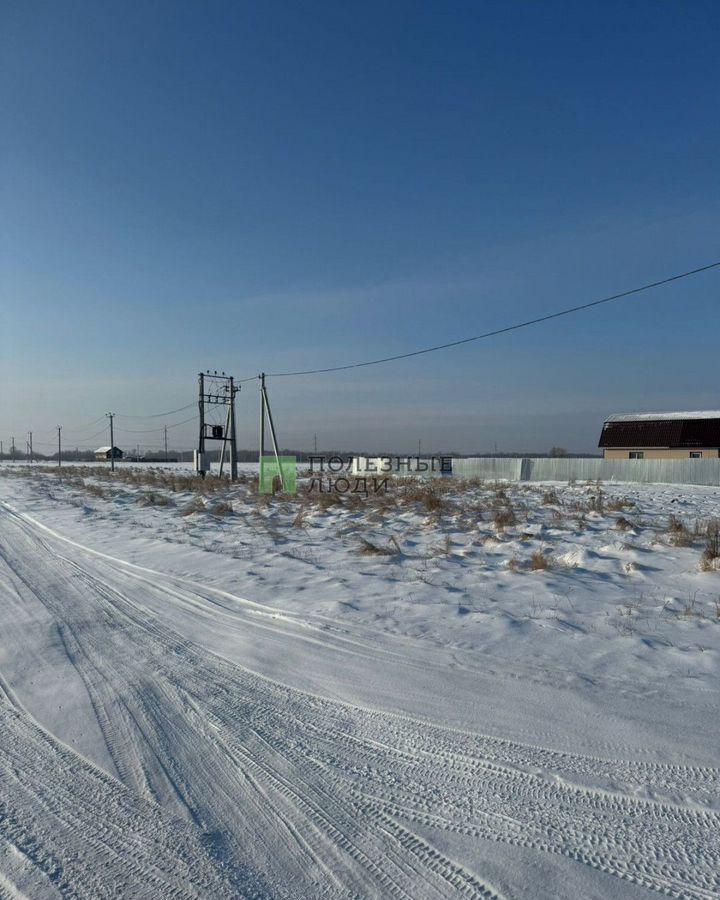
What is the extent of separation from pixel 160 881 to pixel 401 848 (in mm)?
1043

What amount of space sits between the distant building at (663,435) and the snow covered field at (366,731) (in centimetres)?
4367

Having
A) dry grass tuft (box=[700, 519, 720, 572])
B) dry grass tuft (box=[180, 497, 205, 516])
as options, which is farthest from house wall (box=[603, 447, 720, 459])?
dry grass tuft (box=[700, 519, 720, 572])

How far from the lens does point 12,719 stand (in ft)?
13.3

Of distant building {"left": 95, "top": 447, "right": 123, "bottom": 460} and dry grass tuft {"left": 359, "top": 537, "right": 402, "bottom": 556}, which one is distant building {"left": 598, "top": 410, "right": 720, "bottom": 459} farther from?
distant building {"left": 95, "top": 447, "right": 123, "bottom": 460}

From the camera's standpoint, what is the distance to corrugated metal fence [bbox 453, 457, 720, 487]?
3519cm

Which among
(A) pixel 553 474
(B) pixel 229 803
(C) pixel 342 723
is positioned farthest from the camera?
(A) pixel 553 474

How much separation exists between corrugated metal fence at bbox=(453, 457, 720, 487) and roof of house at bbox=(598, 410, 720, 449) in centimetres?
1158

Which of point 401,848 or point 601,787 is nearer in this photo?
point 401,848

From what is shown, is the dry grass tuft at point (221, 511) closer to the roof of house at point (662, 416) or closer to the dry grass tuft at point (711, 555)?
the dry grass tuft at point (711, 555)

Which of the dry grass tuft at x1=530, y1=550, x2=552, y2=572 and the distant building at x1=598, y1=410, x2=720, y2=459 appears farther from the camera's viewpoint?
the distant building at x1=598, y1=410, x2=720, y2=459

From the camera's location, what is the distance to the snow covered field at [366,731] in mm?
2590

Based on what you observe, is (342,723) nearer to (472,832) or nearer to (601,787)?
(472,832)

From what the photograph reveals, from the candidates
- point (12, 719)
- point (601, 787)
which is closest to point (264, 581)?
point (12, 719)

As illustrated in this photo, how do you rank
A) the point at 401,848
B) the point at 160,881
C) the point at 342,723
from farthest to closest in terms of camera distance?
the point at 342,723, the point at 401,848, the point at 160,881
